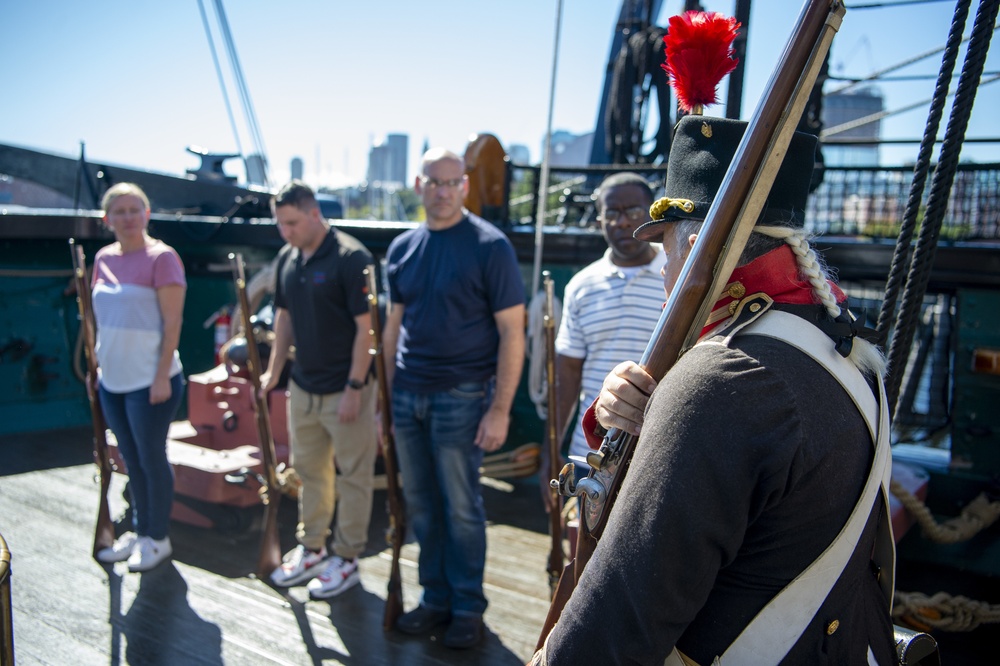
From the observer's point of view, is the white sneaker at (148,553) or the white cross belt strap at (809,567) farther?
the white sneaker at (148,553)

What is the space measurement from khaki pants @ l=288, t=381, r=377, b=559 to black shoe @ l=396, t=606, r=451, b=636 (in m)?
0.53

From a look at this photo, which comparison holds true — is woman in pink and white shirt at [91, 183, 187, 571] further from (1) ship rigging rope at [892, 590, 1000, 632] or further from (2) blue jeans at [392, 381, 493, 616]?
(1) ship rigging rope at [892, 590, 1000, 632]

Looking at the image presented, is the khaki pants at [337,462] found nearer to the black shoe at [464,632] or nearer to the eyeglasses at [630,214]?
the black shoe at [464,632]

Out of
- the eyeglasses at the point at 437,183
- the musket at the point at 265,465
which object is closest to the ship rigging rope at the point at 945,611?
the eyeglasses at the point at 437,183

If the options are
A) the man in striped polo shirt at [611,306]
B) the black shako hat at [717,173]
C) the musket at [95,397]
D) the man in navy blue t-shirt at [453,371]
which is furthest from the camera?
the musket at [95,397]

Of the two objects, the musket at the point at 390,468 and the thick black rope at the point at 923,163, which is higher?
the thick black rope at the point at 923,163

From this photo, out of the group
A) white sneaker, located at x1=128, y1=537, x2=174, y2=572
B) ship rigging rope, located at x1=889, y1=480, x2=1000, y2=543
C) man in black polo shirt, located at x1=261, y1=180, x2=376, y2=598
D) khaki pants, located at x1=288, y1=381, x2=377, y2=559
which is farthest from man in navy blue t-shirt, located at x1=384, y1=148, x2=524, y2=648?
ship rigging rope, located at x1=889, y1=480, x2=1000, y2=543

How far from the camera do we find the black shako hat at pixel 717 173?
4.02ft

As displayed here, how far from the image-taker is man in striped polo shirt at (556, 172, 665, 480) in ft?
9.61

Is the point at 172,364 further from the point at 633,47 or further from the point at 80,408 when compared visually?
the point at 633,47

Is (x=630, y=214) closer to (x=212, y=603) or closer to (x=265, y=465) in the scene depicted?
(x=265, y=465)

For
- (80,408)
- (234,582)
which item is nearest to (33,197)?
(80,408)

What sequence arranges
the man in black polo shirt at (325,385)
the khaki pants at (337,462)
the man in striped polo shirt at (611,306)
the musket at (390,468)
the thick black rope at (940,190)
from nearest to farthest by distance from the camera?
the thick black rope at (940,190), the man in striped polo shirt at (611,306), the musket at (390,468), the man in black polo shirt at (325,385), the khaki pants at (337,462)

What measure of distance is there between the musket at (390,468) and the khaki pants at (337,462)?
34 cm
